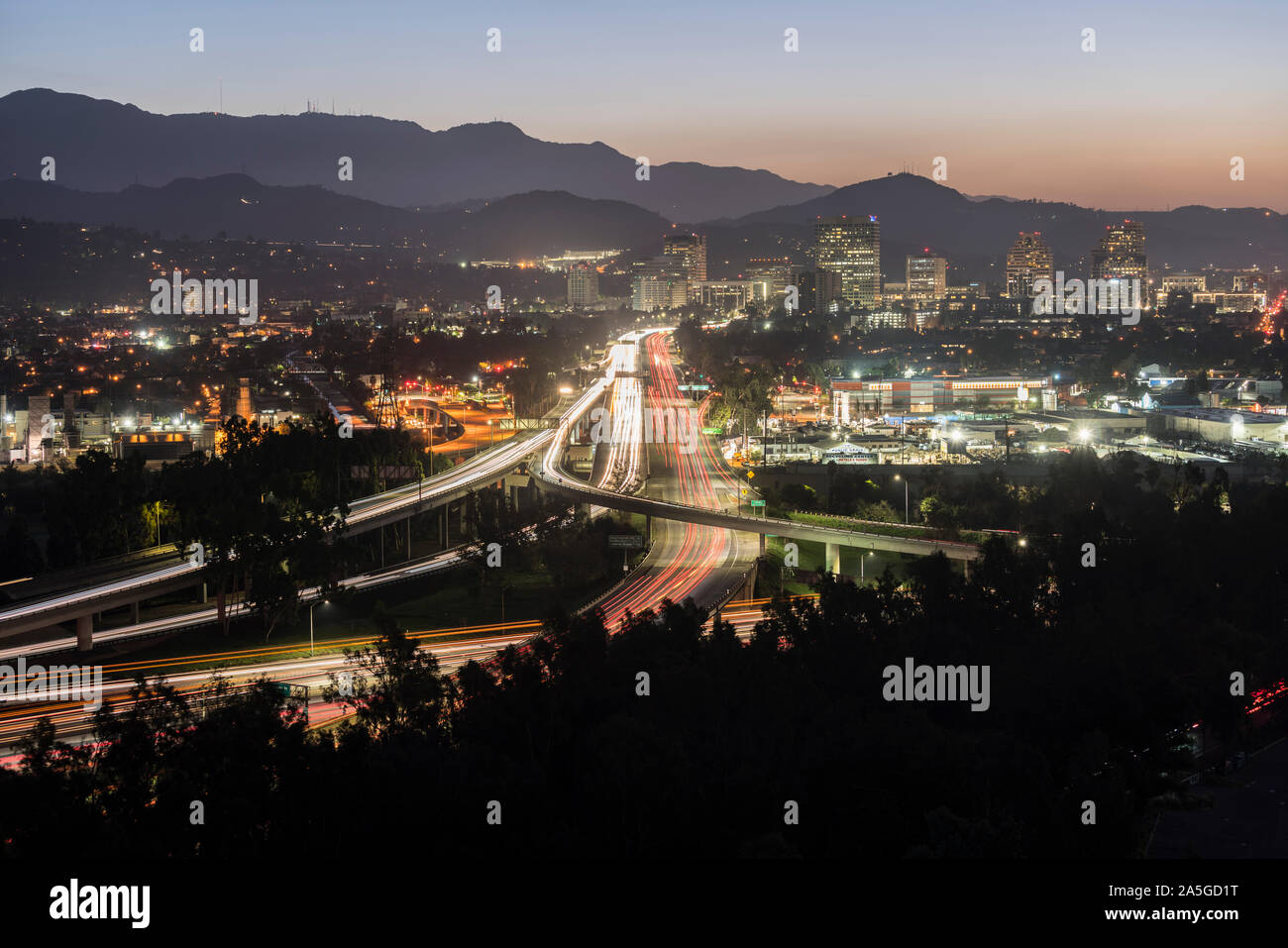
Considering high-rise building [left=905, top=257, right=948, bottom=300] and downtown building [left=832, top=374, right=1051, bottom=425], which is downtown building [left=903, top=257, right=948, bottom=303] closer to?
high-rise building [left=905, top=257, right=948, bottom=300]

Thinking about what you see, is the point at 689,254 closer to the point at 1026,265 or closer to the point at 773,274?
the point at 773,274

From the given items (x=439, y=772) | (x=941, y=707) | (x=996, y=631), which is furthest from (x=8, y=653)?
(x=996, y=631)

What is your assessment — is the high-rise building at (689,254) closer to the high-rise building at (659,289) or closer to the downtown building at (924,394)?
the high-rise building at (659,289)

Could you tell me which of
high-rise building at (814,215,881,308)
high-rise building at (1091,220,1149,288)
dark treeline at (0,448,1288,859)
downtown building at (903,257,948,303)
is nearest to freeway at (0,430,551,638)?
dark treeline at (0,448,1288,859)

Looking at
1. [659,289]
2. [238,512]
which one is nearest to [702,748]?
[238,512]
